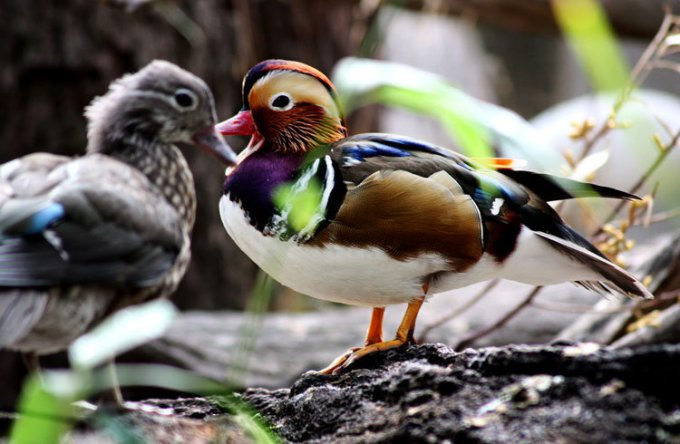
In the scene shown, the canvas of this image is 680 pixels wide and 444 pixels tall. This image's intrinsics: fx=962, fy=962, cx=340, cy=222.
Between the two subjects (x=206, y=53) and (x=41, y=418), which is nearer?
(x=41, y=418)

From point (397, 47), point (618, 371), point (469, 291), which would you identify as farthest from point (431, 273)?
point (397, 47)

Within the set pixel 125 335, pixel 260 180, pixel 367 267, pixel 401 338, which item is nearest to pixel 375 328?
pixel 401 338

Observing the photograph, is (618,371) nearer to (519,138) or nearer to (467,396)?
(467,396)

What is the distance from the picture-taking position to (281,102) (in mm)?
1892

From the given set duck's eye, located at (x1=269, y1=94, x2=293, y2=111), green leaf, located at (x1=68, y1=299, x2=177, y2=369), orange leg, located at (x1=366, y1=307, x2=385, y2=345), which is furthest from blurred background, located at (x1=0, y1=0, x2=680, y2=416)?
green leaf, located at (x1=68, y1=299, x2=177, y2=369)

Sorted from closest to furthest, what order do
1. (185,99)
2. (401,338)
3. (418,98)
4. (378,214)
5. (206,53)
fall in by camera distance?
(418,98)
(378,214)
(401,338)
(185,99)
(206,53)

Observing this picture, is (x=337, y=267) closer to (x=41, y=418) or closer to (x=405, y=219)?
(x=405, y=219)

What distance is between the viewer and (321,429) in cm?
159

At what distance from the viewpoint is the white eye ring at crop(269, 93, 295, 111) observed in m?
1.88

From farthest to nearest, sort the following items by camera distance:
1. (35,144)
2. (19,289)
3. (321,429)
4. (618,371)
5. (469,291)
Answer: (469,291), (35,144), (19,289), (321,429), (618,371)

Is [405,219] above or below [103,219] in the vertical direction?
above

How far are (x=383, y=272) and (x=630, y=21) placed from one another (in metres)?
3.83

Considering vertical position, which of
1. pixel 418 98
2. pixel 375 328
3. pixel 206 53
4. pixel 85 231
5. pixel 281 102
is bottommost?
pixel 206 53

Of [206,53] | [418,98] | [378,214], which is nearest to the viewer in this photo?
[418,98]
